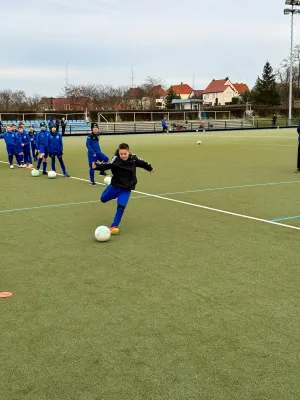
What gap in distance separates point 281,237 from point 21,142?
13794mm

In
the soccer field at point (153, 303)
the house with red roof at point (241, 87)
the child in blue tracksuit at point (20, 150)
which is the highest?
the house with red roof at point (241, 87)

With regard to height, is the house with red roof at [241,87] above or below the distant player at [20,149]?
above

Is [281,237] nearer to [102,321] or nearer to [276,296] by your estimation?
[276,296]

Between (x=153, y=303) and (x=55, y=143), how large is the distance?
1135 cm

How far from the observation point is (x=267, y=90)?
92.6m

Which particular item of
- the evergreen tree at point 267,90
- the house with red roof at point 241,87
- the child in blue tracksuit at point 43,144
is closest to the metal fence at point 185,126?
the evergreen tree at point 267,90

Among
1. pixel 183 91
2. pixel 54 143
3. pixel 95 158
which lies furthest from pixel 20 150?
pixel 183 91

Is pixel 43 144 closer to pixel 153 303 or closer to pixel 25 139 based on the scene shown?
pixel 25 139

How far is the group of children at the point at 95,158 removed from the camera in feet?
25.2

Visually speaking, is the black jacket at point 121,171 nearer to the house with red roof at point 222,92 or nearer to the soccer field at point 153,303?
the soccer field at point 153,303

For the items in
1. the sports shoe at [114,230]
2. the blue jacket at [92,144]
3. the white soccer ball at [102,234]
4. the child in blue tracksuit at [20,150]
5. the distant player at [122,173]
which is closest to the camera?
the white soccer ball at [102,234]

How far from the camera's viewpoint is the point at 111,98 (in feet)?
279

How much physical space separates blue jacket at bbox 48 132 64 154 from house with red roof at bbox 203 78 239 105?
374 feet

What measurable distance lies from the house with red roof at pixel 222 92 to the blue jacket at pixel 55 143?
113996 millimetres
